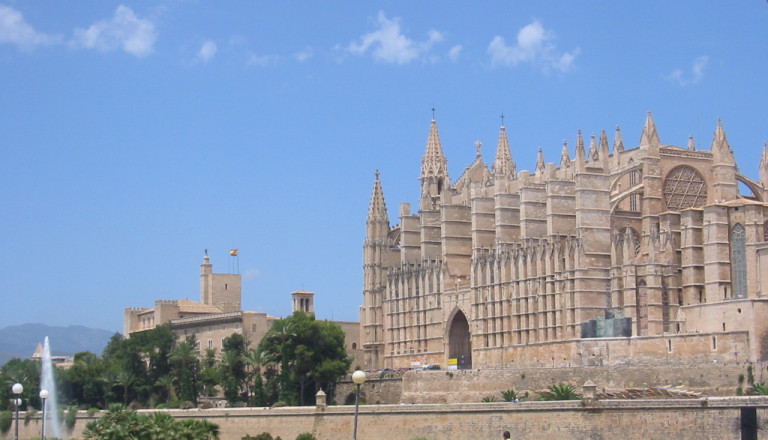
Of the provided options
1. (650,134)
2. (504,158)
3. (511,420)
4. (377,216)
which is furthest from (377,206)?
(511,420)

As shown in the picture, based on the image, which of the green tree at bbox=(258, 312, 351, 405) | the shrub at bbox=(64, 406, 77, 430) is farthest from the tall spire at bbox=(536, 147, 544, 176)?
the shrub at bbox=(64, 406, 77, 430)

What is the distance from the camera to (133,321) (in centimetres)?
10350

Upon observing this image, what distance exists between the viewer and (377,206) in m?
92.4

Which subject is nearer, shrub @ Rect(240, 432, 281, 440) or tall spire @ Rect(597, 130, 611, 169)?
shrub @ Rect(240, 432, 281, 440)

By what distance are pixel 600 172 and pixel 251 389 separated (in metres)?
25.4

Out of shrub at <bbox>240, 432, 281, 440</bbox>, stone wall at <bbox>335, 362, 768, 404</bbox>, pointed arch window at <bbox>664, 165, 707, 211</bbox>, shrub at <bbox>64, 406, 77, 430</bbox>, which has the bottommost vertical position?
shrub at <bbox>240, 432, 281, 440</bbox>

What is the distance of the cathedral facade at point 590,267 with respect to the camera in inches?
2557

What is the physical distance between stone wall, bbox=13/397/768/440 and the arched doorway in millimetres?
21948

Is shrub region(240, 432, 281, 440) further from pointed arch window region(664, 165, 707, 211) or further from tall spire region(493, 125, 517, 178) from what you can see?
tall spire region(493, 125, 517, 178)

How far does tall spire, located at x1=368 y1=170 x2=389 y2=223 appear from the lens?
91.9 metres

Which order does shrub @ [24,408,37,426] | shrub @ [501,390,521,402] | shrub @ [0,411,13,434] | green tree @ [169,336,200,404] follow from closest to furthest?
shrub @ [501,390,521,402], shrub @ [24,408,37,426], shrub @ [0,411,13,434], green tree @ [169,336,200,404]

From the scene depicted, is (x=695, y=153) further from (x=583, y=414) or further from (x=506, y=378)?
(x=583, y=414)

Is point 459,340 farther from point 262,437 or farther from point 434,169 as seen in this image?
point 262,437

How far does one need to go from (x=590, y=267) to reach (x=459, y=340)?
15.0 meters
